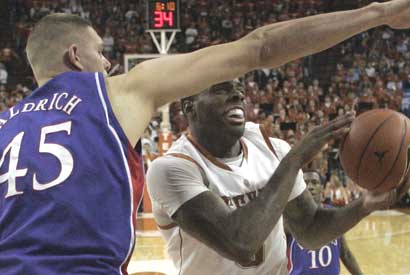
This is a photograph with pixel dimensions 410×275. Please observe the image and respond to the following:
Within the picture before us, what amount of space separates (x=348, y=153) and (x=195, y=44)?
15024 millimetres

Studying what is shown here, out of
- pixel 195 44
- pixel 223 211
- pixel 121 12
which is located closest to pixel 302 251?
pixel 223 211

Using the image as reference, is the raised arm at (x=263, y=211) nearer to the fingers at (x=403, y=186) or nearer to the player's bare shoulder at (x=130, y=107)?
the fingers at (x=403, y=186)

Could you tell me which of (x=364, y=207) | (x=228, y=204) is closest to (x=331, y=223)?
(x=364, y=207)

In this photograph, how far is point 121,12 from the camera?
58.4 ft

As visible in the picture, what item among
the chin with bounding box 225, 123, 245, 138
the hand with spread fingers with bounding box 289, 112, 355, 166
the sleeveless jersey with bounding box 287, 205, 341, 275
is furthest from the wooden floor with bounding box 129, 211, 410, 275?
the hand with spread fingers with bounding box 289, 112, 355, 166

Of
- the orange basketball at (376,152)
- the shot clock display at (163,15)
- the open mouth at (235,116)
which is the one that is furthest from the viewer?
the shot clock display at (163,15)

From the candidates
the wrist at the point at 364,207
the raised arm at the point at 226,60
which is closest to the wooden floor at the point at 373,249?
the wrist at the point at 364,207

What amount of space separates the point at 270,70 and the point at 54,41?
14376 millimetres

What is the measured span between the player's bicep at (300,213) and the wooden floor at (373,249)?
388 cm

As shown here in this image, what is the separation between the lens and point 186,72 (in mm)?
1784

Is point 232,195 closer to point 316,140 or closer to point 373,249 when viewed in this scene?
point 316,140

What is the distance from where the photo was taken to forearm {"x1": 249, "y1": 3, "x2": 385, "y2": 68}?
1.85 m

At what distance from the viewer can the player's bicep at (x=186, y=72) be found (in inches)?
69.9

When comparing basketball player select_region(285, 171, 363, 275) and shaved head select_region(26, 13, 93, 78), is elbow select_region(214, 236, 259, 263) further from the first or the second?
basketball player select_region(285, 171, 363, 275)
